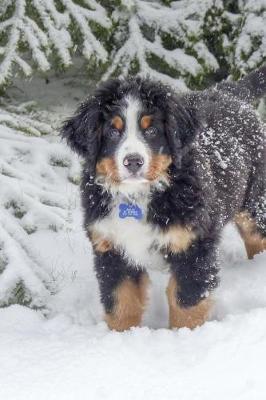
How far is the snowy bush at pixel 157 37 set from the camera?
5.89 meters

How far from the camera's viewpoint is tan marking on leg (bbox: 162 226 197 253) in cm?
345

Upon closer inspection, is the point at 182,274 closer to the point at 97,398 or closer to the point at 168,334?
the point at 168,334

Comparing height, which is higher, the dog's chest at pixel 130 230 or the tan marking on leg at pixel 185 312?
the dog's chest at pixel 130 230

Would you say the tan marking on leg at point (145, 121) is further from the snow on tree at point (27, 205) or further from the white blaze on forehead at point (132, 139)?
the snow on tree at point (27, 205)

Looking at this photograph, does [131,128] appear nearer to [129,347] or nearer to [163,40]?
[129,347]

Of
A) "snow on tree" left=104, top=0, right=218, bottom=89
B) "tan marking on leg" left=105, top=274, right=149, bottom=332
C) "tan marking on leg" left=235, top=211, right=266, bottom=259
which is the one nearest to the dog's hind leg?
"tan marking on leg" left=235, top=211, right=266, bottom=259

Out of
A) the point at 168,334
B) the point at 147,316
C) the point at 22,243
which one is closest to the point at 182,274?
the point at 168,334

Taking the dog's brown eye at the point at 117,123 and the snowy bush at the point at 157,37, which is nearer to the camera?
the dog's brown eye at the point at 117,123

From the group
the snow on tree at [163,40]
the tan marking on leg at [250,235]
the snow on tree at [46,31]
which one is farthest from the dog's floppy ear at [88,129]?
the snow on tree at [163,40]

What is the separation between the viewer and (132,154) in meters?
3.17

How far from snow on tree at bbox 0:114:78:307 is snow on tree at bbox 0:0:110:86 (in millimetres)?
607

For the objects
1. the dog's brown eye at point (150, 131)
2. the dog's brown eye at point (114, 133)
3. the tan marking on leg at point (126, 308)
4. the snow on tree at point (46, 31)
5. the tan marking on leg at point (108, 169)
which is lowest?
the tan marking on leg at point (126, 308)

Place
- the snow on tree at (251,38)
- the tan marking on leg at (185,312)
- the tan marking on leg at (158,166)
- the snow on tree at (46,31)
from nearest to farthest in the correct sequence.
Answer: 1. the tan marking on leg at (158,166)
2. the tan marking on leg at (185,312)
3. the snow on tree at (46,31)
4. the snow on tree at (251,38)

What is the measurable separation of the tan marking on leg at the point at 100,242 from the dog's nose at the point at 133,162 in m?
0.55
